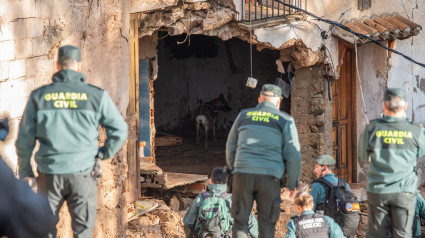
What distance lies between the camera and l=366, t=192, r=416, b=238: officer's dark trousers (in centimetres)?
669

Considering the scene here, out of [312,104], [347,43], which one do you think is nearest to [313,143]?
[312,104]

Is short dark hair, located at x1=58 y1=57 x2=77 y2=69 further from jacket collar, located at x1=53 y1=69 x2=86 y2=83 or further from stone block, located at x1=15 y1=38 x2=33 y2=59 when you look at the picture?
stone block, located at x1=15 y1=38 x2=33 y2=59

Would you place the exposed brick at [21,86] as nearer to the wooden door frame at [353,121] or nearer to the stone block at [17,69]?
the stone block at [17,69]

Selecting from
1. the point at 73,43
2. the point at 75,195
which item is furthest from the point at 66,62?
the point at 73,43

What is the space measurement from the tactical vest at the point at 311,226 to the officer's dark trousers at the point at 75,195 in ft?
6.24

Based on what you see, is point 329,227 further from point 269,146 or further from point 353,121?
Answer: point 353,121

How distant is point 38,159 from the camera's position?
20.2 ft

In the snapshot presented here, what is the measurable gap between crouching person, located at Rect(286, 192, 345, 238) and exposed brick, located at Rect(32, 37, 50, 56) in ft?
10.1

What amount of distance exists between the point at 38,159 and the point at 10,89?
1.78m

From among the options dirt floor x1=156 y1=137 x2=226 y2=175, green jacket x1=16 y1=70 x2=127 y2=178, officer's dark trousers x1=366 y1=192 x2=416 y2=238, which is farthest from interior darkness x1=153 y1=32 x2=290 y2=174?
green jacket x1=16 y1=70 x2=127 y2=178

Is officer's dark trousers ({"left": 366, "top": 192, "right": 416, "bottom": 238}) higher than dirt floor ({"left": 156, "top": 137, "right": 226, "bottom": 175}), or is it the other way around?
officer's dark trousers ({"left": 366, "top": 192, "right": 416, "bottom": 238})

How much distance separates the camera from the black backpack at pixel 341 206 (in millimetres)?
7957

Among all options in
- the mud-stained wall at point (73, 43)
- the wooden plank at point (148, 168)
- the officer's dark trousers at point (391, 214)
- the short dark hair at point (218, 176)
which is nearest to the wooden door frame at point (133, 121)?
the mud-stained wall at point (73, 43)

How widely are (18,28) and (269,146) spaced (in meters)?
2.88
